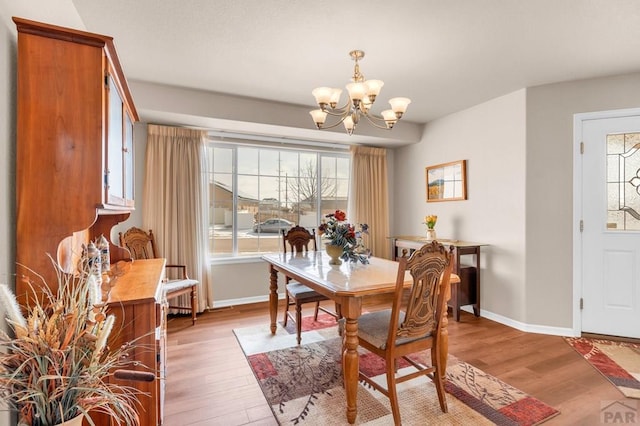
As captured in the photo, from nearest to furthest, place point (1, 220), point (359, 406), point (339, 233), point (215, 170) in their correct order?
1. point (1, 220)
2. point (359, 406)
3. point (339, 233)
4. point (215, 170)

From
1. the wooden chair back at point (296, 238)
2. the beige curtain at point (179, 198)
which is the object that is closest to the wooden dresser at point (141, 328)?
the wooden chair back at point (296, 238)

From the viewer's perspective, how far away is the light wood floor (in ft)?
6.42

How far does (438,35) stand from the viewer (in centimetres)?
227

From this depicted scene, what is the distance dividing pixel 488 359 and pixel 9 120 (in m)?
3.38

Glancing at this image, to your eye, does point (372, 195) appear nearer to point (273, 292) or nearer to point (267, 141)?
point (267, 141)

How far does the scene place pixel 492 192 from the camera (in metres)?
3.63

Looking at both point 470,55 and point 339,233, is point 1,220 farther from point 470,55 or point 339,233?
point 470,55

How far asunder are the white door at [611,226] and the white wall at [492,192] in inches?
21.8

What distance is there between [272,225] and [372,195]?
1.64 meters

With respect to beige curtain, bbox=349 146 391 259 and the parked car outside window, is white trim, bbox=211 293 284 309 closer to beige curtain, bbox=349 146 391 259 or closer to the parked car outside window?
the parked car outside window

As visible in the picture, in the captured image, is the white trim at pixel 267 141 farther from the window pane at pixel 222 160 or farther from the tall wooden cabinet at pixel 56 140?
the tall wooden cabinet at pixel 56 140

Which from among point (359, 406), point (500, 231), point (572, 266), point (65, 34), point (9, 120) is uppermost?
point (65, 34)

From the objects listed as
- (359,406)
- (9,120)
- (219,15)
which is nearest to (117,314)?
(9,120)

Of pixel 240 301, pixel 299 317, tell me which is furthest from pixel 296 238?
pixel 240 301
